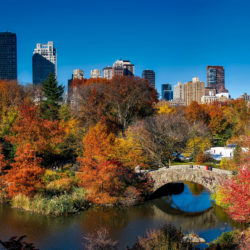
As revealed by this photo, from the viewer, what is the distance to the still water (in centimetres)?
2108

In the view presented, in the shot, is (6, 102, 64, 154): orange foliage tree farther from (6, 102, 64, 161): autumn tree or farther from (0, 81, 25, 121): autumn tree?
(0, 81, 25, 121): autumn tree

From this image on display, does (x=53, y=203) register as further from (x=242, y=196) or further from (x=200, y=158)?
(x=200, y=158)

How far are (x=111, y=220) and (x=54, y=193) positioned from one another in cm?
771

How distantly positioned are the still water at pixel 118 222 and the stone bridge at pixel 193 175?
2135 mm

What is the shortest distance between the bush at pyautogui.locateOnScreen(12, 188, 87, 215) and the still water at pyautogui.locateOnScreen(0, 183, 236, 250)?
716 millimetres

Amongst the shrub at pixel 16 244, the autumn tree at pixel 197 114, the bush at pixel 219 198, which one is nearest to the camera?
the shrub at pixel 16 244

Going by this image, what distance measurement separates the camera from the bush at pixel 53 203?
86.1 feet

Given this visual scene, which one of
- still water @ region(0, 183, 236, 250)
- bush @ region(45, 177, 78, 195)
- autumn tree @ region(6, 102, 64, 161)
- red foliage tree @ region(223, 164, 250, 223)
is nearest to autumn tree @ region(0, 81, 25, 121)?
autumn tree @ region(6, 102, 64, 161)

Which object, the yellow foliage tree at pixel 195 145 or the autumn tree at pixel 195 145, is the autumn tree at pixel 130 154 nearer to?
the autumn tree at pixel 195 145

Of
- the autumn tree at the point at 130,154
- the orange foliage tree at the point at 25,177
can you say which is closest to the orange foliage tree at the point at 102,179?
the autumn tree at the point at 130,154

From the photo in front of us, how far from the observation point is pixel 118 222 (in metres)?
24.3

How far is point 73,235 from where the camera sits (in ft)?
70.6

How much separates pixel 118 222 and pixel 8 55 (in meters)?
195

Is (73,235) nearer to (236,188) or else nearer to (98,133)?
(236,188)
